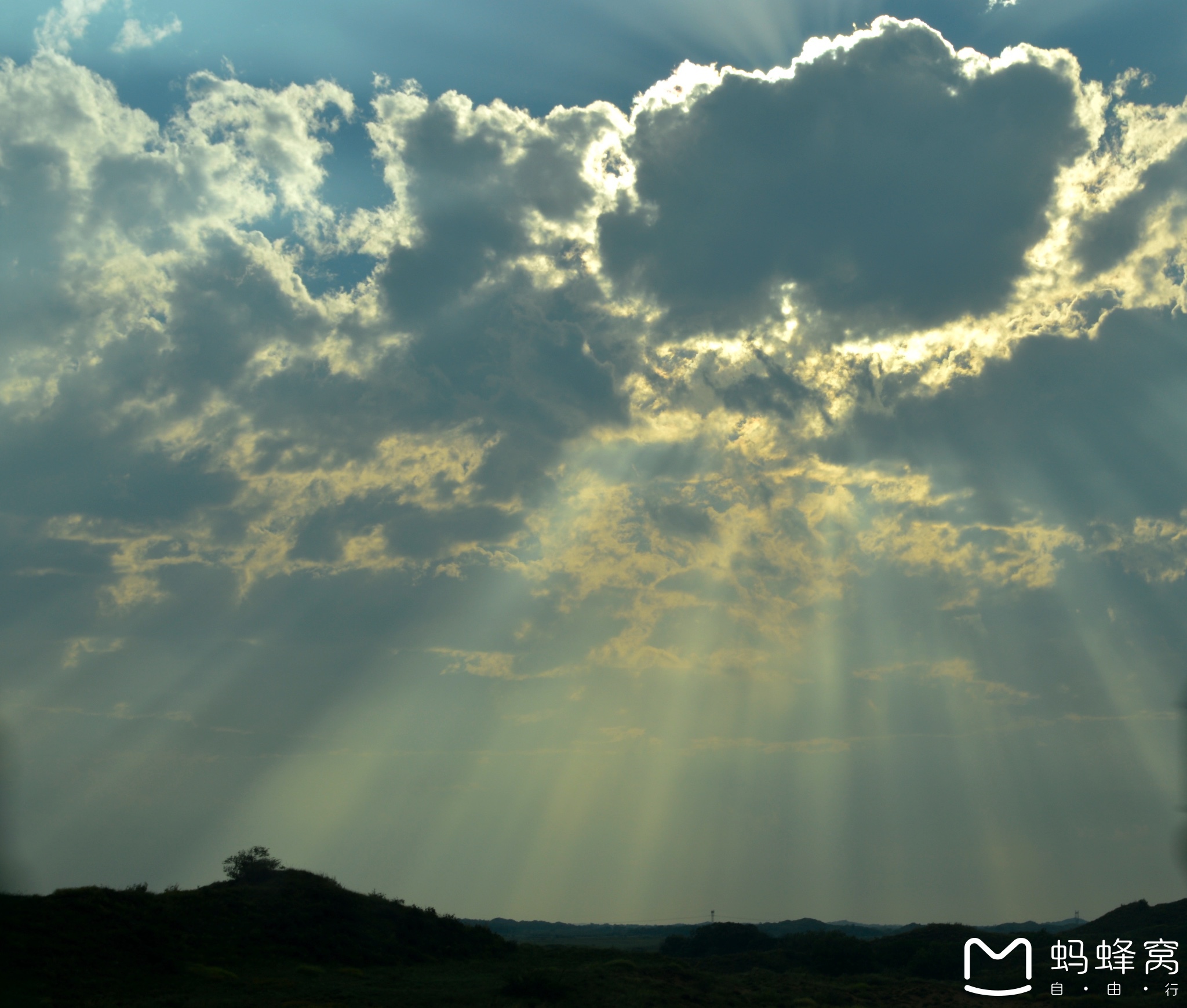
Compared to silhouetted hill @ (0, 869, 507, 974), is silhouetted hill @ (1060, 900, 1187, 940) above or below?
above

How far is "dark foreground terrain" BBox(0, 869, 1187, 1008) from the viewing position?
49531 mm

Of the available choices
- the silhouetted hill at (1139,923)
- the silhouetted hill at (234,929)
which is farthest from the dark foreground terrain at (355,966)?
the silhouetted hill at (1139,923)

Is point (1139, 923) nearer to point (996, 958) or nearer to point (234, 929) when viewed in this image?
point (996, 958)

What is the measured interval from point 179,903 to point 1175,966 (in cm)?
9116

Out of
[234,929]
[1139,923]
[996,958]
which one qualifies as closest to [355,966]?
[234,929]

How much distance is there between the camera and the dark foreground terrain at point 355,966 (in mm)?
49531

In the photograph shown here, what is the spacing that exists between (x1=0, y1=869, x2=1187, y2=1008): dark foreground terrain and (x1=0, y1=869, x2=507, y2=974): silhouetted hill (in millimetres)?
139

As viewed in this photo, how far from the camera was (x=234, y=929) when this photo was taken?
6347cm

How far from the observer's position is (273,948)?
6225 cm

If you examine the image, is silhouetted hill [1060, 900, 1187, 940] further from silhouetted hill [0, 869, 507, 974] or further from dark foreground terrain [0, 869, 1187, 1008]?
silhouetted hill [0, 869, 507, 974]

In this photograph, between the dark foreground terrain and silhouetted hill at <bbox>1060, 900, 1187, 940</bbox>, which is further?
silhouetted hill at <bbox>1060, 900, 1187, 940</bbox>

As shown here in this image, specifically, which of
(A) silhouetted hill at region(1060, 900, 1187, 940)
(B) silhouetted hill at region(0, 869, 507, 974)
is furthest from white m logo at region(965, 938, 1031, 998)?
(B) silhouetted hill at region(0, 869, 507, 974)

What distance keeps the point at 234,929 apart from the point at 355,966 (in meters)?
9.58

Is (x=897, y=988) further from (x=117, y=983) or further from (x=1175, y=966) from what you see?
(x=117, y=983)
